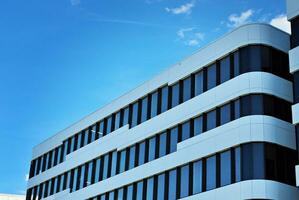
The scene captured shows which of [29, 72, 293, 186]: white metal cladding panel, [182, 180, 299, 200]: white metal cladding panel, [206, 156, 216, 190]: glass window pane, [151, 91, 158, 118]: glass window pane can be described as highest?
[151, 91, 158, 118]: glass window pane

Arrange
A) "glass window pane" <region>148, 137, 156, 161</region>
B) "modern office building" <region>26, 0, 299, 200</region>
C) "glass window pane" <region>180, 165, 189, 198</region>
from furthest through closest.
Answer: "glass window pane" <region>148, 137, 156, 161</region> → "glass window pane" <region>180, 165, 189, 198</region> → "modern office building" <region>26, 0, 299, 200</region>

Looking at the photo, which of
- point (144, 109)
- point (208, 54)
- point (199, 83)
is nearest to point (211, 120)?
point (199, 83)

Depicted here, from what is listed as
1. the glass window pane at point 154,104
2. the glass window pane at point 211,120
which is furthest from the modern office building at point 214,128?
the glass window pane at point 154,104

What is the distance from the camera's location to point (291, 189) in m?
37.0

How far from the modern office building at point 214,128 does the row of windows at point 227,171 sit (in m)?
0.07

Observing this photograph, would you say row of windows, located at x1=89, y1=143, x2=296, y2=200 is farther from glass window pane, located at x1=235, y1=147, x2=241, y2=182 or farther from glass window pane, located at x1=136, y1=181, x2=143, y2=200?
glass window pane, located at x1=136, y1=181, x2=143, y2=200

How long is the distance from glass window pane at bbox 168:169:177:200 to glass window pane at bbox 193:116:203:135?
11.6ft

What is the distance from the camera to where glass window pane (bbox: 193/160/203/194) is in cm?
4066

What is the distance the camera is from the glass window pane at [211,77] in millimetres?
42094

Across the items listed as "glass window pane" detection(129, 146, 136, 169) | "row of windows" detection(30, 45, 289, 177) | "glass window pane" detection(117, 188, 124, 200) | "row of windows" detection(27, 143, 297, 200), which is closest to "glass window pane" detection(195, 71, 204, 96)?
"row of windows" detection(30, 45, 289, 177)

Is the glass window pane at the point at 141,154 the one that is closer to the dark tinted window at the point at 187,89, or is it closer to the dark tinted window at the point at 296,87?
the dark tinted window at the point at 187,89

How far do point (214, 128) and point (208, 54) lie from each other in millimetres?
5873

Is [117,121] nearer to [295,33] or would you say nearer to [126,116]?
[126,116]

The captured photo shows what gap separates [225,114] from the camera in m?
40.2
